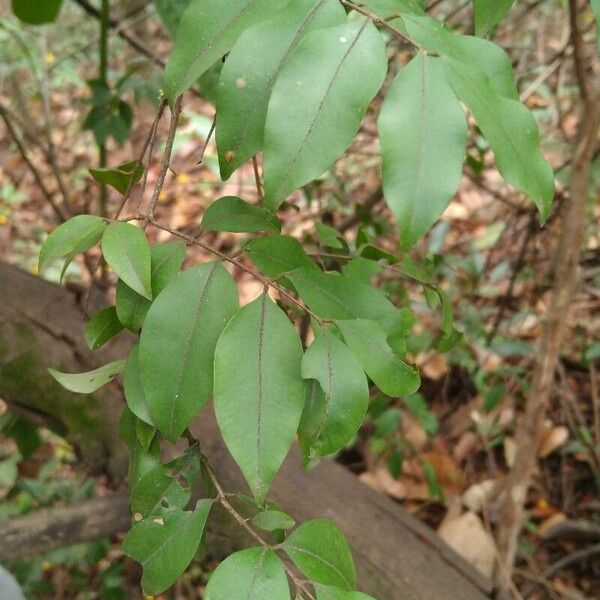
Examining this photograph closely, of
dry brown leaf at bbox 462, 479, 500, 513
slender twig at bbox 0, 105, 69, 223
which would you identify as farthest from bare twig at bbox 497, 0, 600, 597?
slender twig at bbox 0, 105, 69, 223

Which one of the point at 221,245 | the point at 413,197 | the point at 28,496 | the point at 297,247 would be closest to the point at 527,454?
the point at 297,247

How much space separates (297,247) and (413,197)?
0.74 feet

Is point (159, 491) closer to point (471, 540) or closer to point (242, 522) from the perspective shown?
point (242, 522)

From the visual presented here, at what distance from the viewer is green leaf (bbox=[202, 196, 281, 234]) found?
0.69m

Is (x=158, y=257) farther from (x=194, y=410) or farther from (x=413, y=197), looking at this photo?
(x=413, y=197)

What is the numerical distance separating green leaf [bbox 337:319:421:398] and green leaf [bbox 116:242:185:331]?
0.15 meters

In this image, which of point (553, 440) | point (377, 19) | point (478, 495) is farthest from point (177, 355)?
point (553, 440)

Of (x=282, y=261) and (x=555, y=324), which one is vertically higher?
(x=282, y=261)

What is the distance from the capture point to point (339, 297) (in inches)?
25.4

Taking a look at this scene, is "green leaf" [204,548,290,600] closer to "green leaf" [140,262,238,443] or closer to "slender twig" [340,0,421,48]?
"green leaf" [140,262,238,443]

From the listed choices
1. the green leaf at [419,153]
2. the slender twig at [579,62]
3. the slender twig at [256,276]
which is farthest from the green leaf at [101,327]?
the slender twig at [579,62]

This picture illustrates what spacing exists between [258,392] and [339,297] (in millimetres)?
150

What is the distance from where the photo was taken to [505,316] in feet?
6.36

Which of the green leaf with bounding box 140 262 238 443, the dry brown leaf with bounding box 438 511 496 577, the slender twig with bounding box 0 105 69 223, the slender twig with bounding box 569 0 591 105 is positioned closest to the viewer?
the green leaf with bounding box 140 262 238 443
